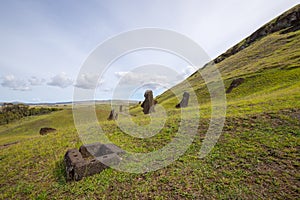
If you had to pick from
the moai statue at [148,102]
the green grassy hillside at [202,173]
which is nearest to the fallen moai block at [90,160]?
the green grassy hillside at [202,173]

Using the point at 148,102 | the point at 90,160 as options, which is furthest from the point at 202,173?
the point at 148,102

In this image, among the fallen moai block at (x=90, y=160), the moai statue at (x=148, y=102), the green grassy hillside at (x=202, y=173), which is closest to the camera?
the green grassy hillside at (x=202, y=173)

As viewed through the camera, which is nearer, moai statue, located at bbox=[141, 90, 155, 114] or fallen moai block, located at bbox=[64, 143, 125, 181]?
fallen moai block, located at bbox=[64, 143, 125, 181]

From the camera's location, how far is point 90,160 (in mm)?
7012

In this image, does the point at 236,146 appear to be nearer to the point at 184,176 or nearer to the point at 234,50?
the point at 184,176

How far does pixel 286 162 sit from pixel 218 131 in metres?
3.59

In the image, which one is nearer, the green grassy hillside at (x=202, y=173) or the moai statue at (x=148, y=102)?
the green grassy hillside at (x=202, y=173)

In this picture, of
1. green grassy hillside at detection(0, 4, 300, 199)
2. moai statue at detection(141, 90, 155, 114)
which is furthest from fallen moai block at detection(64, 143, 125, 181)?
moai statue at detection(141, 90, 155, 114)

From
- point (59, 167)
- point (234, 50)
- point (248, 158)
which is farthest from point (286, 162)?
point (234, 50)

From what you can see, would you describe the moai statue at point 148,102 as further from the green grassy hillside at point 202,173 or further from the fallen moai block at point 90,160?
the fallen moai block at point 90,160

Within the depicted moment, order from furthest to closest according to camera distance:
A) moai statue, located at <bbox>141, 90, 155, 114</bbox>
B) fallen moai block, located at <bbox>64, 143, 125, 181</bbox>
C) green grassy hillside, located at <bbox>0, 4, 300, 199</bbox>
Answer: moai statue, located at <bbox>141, 90, 155, 114</bbox> < fallen moai block, located at <bbox>64, 143, 125, 181</bbox> < green grassy hillside, located at <bbox>0, 4, 300, 199</bbox>

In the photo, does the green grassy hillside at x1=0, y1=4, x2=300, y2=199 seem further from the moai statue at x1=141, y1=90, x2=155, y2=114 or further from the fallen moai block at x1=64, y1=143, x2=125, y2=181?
the moai statue at x1=141, y1=90, x2=155, y2=114

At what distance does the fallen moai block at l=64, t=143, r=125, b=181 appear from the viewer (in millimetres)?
6516

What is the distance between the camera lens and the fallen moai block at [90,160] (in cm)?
652
